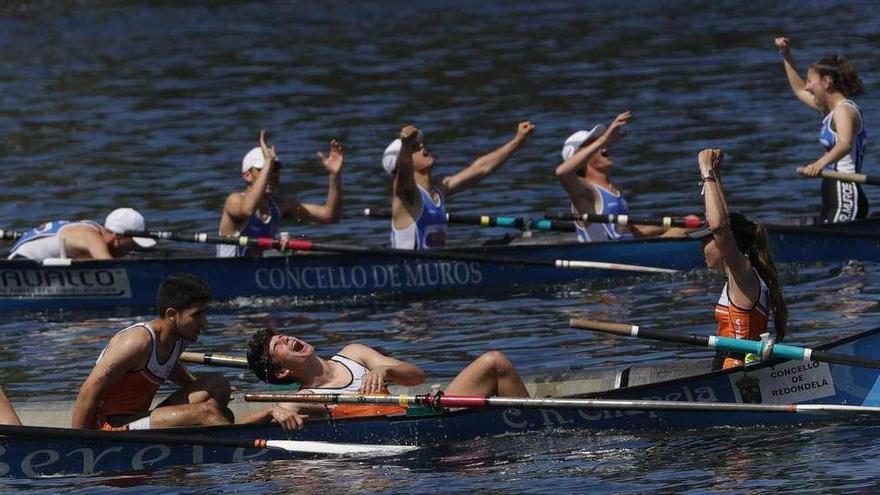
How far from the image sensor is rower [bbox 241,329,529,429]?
47.4 ft

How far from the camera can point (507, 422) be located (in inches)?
565

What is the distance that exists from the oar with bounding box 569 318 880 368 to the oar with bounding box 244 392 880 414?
14.0 inches

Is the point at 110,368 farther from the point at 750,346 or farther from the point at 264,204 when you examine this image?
the point at 264,204

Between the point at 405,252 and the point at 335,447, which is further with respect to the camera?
the point at 405,252

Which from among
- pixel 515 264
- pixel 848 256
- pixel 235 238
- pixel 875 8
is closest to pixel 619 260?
pixel 515 264

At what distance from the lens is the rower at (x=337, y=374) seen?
47.4 ft

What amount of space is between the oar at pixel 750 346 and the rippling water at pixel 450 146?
706 mm

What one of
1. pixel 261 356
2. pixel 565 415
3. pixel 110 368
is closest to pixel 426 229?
pixel 261 356

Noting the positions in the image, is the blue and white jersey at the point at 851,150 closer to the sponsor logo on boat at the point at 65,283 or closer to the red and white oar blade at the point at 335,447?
the sponsor logo on boat at the point at 65,283

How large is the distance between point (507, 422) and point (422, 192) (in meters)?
6.99

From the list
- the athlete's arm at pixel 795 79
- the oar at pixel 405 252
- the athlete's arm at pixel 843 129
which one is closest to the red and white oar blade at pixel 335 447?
the oar at pixel 405 252

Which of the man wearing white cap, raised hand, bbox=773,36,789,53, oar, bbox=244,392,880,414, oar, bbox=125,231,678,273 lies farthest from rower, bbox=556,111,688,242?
oar, bbox=244,392,880,414

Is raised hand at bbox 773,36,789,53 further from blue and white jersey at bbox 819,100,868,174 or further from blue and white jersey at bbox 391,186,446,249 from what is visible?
blue and white jersey at bbox 391,186,446,249

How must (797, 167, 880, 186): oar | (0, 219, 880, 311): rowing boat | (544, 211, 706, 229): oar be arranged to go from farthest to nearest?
(0, 219, 880, 311): rowing boat < (544, 211, 706, 229): oar < (797, 167, 880, 186): oar
